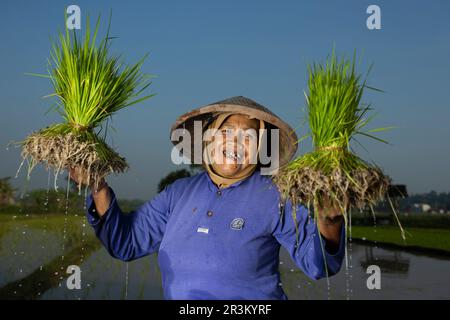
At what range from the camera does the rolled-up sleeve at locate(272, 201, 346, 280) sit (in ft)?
8.54

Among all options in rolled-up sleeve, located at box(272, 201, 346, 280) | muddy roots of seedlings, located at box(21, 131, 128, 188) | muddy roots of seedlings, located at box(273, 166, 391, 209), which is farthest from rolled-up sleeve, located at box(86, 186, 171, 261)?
muddy roots of seedlings, located at box(273, 166, 391, 209)

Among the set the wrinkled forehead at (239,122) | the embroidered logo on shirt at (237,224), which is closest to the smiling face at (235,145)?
the wrinkled forehead at (239,122)

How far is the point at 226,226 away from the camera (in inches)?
113

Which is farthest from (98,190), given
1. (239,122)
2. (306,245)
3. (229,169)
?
(306,245)

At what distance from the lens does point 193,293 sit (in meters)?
2.80

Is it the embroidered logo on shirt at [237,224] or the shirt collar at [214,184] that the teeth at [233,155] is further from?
the embroidered logo on shirt at [237,224]

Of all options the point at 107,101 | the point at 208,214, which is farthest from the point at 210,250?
the point at 107,101

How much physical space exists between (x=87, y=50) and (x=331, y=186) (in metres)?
1.82

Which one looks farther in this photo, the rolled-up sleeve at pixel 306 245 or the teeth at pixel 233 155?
the teeth at pixel 233 155

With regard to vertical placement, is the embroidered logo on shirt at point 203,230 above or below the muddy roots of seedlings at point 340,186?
below

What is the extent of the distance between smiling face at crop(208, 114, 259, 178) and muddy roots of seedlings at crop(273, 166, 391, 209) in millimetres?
677

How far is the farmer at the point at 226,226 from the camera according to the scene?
9.07 ft

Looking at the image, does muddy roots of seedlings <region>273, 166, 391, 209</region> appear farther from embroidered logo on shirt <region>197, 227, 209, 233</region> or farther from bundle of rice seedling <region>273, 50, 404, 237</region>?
embroidered logo on shirt <region>197, 227, 209, 233</region>

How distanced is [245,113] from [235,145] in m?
0.21
